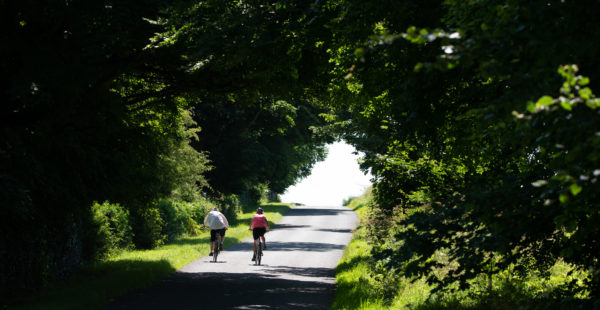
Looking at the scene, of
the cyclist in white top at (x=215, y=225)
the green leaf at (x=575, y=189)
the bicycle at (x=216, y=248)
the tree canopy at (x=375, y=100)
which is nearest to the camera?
the green leaf at (x=575, y=189)

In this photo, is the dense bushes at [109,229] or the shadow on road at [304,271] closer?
the shadow on road at [304,271]

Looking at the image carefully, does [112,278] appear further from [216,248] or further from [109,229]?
[109,229]

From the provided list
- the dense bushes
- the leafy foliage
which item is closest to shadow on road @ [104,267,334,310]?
the leafy foliage

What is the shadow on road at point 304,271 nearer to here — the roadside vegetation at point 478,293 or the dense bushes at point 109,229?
the roadside vegetation at point 478,293

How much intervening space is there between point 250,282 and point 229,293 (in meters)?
2.00

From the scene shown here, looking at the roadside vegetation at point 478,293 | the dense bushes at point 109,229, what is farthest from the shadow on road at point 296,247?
the roadside vegetation at point 478,293

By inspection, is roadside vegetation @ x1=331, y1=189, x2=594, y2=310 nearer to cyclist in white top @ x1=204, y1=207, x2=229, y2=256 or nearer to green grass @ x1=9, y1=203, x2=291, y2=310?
green grass @ x1=9, y1=203, x2=291, y2=310

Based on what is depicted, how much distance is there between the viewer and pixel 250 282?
48.3 ft

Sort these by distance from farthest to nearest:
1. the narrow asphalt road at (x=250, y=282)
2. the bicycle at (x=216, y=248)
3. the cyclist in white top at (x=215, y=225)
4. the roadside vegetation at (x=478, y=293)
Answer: the cyclist in white top at (x=215, y=225) < the bicycle at (x=216, y=248) < the narrow asphalt road at (x=250, y=282) < the roadside vegetation at (x=478, y=293)

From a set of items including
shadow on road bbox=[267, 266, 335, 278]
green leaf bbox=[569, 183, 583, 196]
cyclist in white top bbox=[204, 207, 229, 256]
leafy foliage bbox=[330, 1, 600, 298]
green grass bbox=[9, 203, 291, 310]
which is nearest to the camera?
green leaf bbox=[569, 183, 583, 196]

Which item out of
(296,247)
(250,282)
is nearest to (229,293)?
(250,282)

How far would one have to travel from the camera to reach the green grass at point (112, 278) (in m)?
11.2

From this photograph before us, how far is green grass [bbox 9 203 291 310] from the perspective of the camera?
11188 mm

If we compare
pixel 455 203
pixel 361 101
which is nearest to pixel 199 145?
pixel 361 101
